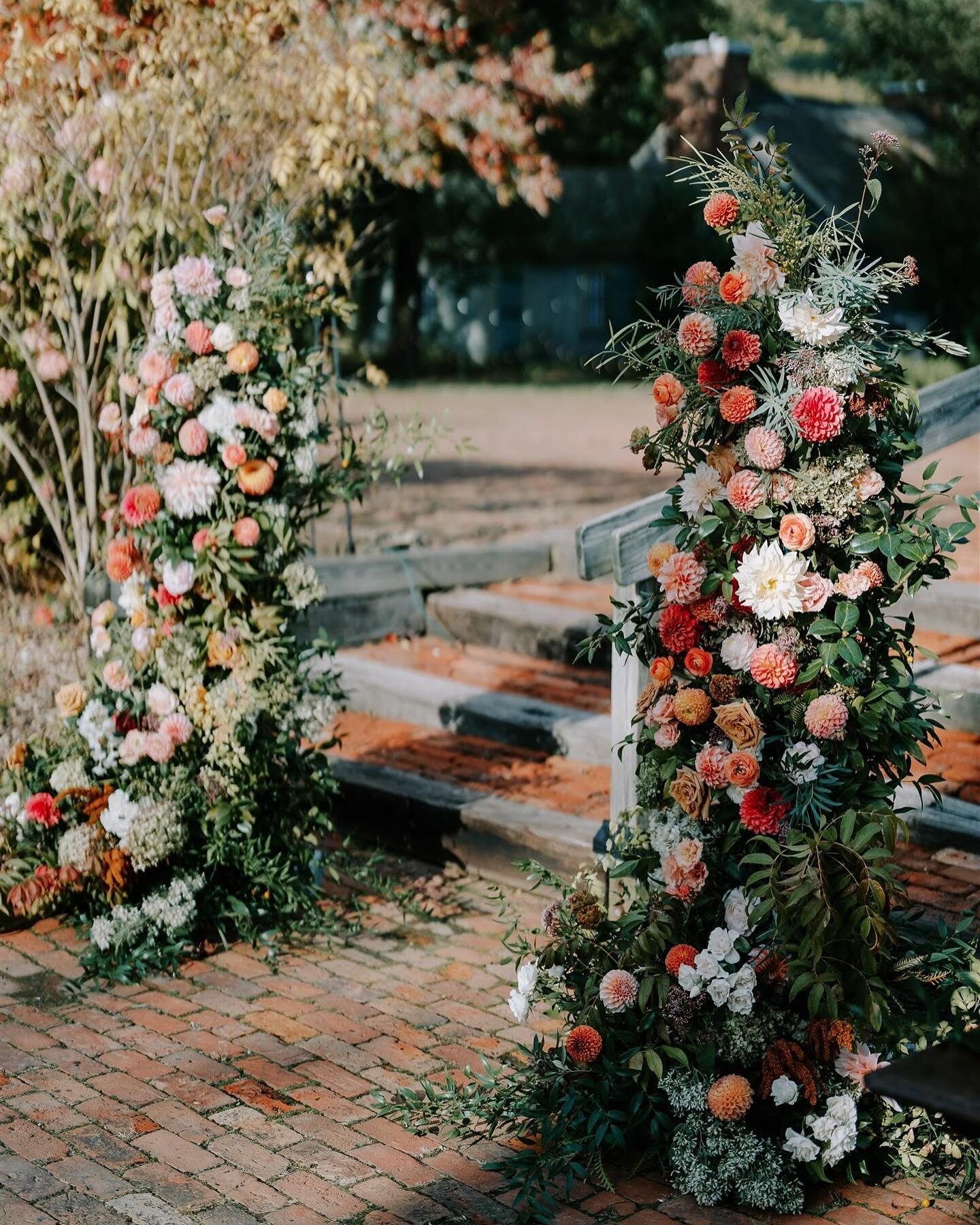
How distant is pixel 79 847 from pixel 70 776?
0.30m

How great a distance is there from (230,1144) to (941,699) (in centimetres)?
326

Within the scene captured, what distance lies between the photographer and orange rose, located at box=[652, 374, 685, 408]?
3.66m

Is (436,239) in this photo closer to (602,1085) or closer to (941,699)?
(941,699)

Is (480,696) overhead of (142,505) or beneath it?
beneath

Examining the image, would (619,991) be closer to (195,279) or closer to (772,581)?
(772,581)

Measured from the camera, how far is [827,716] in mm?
3465

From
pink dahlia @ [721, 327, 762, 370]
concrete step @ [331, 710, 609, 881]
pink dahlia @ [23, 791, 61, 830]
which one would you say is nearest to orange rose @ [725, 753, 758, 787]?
pink dahlia @ [721, 327, 762, 370]

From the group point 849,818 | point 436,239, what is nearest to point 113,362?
point 849,818

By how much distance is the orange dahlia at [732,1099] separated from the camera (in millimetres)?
3447

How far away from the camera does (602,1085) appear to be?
11.9 feet

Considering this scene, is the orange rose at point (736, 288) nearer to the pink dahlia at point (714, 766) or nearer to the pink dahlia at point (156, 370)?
the pink dahlia at point (714, 766)

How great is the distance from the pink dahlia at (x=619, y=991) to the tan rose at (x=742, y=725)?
2.08 feet

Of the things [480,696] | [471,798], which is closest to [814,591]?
[471,798]

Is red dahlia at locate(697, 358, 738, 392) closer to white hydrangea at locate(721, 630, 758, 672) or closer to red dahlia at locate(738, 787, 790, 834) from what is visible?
white hydrangea at locate(721, 630, 758, 672)
